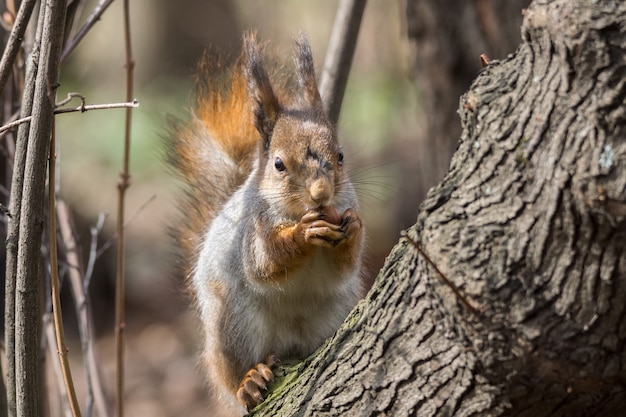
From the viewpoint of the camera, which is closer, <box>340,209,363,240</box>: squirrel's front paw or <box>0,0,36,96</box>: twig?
<box>0,0,36,96</box>: twig

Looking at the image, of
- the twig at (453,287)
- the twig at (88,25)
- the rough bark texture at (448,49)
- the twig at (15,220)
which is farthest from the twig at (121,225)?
the rough bark texture at (448,49)

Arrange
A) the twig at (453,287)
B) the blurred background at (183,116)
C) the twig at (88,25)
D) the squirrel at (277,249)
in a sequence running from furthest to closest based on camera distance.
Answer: the blurred background at (183,116), the squirrel at (277,249), the twig at (88,25), the twig at (453,287)

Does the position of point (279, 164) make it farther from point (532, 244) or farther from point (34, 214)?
point (532, 244)

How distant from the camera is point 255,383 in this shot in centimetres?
218

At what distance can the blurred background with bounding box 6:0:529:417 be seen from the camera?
368 cm

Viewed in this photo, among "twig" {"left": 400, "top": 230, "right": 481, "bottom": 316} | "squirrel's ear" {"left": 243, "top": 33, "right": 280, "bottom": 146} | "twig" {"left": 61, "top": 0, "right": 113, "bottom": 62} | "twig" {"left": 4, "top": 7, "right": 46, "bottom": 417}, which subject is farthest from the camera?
"squirrel's ear" {"left": 243, "top": 33, "right": 280, "bottom": 146}

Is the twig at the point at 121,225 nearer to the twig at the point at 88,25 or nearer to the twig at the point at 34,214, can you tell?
the twig at the point at 88,25

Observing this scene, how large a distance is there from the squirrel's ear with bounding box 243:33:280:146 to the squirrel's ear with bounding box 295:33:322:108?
10 centimetres

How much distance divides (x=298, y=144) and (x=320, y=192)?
0.81 ft

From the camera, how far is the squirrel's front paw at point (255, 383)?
7.08ft

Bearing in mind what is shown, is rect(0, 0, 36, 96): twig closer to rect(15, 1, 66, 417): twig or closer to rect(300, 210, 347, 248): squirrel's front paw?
rect(15, 1, 66, 417): twig

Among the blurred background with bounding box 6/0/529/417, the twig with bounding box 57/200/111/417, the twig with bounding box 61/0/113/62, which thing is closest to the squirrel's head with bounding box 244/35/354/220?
the blurred background with bounding box 6/0/529/417

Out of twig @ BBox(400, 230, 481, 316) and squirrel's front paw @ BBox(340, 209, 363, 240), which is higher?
squirrel's front paw @ BBox(340, 209, 363, 240)

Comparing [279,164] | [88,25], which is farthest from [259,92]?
[88,25]
